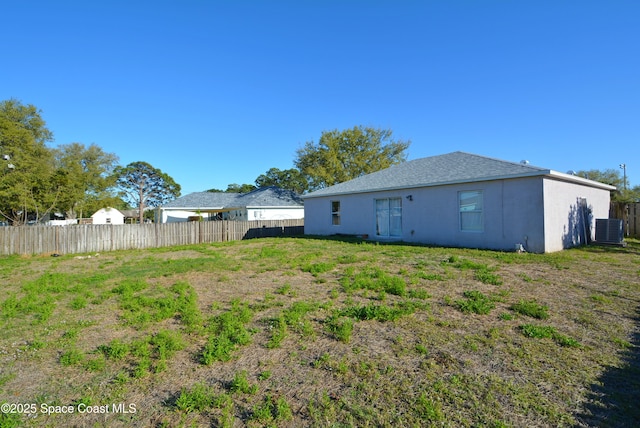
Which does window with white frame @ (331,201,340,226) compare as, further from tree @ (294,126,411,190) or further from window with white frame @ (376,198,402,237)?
tree @ (294,126,411,190)

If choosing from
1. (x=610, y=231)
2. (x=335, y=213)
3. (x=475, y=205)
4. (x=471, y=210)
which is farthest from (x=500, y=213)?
(x=335, y=213)

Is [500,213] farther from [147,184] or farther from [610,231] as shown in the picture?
[147,184]

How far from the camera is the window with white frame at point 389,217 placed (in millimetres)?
14633

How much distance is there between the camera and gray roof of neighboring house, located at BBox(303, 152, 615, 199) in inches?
431

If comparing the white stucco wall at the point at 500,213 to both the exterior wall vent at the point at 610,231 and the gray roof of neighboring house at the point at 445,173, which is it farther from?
the exterior wall vent at the point at 610,231

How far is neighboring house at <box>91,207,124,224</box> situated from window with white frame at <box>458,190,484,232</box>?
43778 mm

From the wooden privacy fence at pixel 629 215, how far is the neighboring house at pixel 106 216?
161 feet

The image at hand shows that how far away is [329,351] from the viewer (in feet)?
11.7

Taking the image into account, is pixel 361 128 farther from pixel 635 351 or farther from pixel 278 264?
pixel 635 351

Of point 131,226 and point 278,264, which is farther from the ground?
point 131,226

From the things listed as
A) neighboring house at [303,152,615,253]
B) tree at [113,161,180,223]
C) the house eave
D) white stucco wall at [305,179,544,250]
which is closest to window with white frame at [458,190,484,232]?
neighboring house at [303,152,615,253]

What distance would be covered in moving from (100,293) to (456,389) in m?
6.58

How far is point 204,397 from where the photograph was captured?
2.70 meters

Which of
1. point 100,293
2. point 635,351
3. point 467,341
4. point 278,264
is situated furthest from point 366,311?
point 100,293
